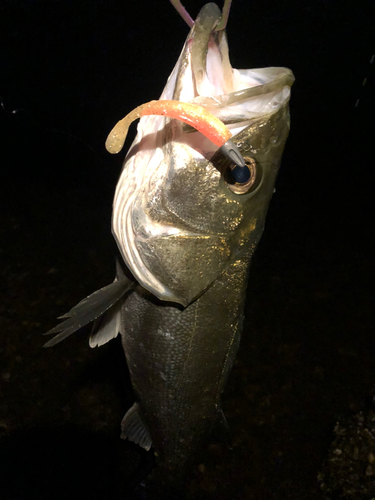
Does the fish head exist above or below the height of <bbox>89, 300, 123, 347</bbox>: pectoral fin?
above

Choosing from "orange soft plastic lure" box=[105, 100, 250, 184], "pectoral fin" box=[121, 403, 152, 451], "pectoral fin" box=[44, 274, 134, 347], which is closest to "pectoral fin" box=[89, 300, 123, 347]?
"pectoral fin" box=[44, 274, 134, 347]

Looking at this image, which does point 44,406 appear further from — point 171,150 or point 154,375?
point 171,150

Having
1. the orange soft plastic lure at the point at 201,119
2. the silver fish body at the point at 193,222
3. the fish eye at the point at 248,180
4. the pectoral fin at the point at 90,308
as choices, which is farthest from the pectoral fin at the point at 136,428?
the orange soft plastic lure at the point at 201,119

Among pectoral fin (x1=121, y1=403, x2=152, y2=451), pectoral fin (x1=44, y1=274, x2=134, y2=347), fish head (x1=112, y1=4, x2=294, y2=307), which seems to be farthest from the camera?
pectoral fin (x1=121, y1=403, x2=152, y2=451)

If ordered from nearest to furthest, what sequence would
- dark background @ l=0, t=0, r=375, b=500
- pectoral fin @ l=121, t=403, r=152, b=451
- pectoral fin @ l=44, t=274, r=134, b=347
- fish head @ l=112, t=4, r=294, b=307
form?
fish head @ l=112, t=4, r=294, b=307
pectoral fin @ l=44, t=274, r=134, b=347
pectoral fin @ l=121, t=403, r=152, b=451
dark background @ l=0, t=0, r=375, b=500

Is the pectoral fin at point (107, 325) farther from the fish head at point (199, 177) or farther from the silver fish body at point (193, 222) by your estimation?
the fish head at point (199, 177)

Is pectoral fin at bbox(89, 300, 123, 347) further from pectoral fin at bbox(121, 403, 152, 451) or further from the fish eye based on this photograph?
the fish eye

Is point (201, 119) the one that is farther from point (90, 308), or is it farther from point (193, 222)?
point (90, 308)

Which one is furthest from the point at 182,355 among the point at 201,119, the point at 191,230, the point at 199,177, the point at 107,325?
the point at 201,119

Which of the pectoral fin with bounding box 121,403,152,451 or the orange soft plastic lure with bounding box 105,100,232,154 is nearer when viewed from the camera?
the orange soft plastic lure with bounding box 105,100,232,154
